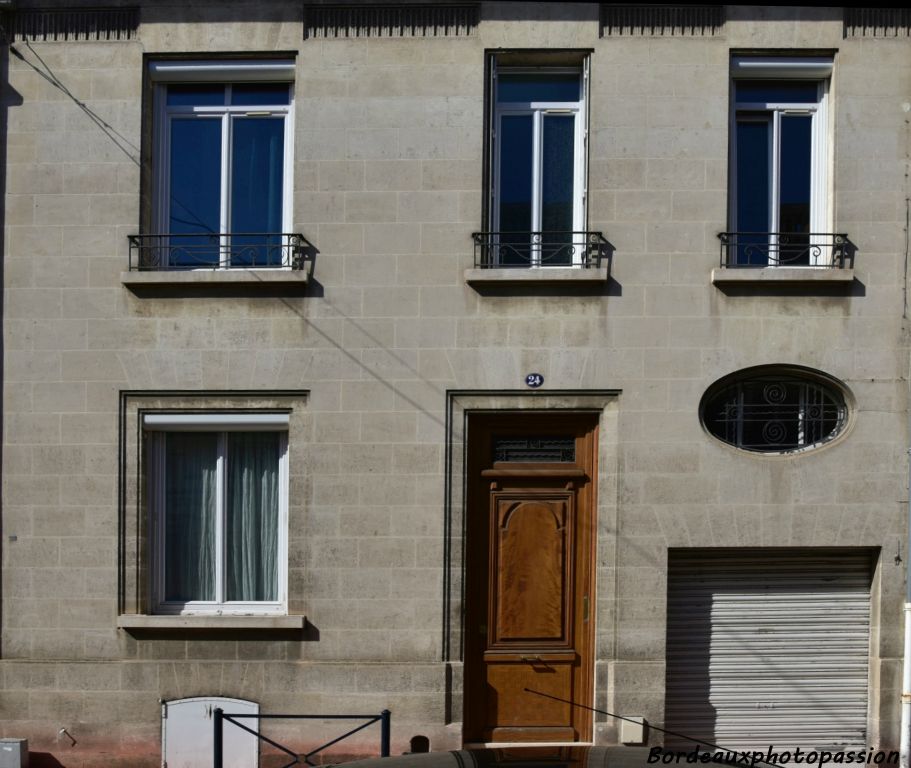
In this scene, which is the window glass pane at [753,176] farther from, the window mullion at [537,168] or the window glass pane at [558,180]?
the window mullion at [537,168]

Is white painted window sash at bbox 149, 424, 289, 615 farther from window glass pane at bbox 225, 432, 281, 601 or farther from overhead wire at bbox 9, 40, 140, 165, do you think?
overhead wire at bbox 9, 40, 140, 165

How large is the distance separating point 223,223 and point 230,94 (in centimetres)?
130

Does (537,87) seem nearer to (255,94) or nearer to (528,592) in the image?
(255,94)

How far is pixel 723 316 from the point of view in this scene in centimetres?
872

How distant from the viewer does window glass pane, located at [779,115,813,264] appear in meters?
9.03

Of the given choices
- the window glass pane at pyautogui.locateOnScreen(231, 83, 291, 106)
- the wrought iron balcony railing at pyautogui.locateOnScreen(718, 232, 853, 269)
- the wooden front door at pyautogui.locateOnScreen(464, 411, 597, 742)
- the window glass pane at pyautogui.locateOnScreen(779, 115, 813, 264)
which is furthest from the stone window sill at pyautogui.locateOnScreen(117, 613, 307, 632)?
the window glass pane at pyautogui.locateOnScreen(779, 115, 813, 264)

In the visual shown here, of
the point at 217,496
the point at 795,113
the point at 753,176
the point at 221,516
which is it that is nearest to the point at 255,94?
the point at 217,496

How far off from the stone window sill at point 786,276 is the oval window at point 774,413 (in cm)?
90

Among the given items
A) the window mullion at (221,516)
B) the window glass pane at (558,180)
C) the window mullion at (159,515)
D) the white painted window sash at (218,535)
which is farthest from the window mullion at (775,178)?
the window mullion at (159,515)

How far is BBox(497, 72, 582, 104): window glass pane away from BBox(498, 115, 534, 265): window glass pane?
0.66 feet

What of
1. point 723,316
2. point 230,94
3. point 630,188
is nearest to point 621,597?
point 723,316

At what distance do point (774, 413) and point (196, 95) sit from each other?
6.46 metres

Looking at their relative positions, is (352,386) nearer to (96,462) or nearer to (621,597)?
(96,462)

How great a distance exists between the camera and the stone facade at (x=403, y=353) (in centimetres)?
870
